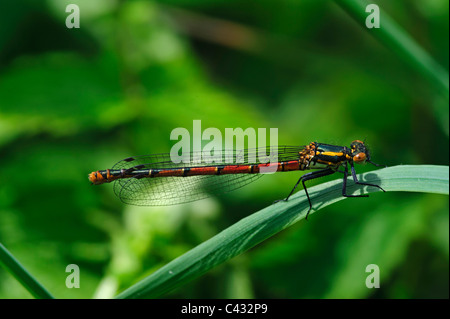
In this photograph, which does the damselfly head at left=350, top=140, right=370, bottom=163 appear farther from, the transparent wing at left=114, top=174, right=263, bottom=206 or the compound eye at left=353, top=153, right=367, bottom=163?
the transparent wing at left=114, top=174, right=263, bottom=206

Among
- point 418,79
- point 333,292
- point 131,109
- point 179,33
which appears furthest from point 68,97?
point 418,79

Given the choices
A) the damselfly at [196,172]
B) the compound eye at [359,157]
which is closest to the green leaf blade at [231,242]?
the compound eye at [359,157]

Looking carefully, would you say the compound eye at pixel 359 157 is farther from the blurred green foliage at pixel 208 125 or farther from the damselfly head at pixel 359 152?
the blurred green foliage at pixel 208 125

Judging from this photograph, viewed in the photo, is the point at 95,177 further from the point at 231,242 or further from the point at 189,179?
the point at 231,242

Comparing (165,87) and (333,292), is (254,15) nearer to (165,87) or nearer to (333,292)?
(165,87)

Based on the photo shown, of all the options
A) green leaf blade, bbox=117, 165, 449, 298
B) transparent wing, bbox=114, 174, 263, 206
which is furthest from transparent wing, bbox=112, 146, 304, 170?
green leaf blade, bbox=117, 165, 449, 298

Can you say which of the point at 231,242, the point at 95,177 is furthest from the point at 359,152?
the point at 95,177
